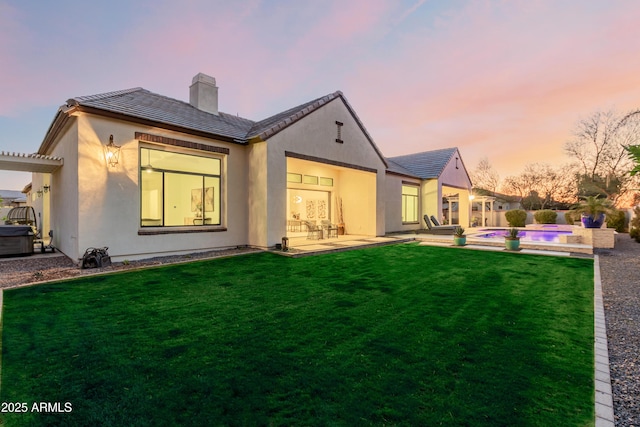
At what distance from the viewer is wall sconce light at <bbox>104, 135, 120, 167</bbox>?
779 cm

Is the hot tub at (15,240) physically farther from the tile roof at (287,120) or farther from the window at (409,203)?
the window at (409,203)

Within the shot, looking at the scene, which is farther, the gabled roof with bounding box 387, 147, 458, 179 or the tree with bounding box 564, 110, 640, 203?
the tree with bounding box 564, 110, 640, 203

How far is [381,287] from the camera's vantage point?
19.3ft

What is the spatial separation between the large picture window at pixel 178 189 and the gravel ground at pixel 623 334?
398 inches

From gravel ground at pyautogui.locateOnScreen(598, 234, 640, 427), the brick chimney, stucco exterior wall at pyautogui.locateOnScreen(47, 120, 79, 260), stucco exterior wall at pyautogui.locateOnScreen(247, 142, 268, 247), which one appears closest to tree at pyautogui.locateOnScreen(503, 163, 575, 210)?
gravel ground at pyautogui.locateOnScreen(598, 234, 640, 427)

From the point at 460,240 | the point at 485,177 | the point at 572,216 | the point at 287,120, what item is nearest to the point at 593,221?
the point at 572,216

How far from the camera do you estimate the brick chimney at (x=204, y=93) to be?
12.2m

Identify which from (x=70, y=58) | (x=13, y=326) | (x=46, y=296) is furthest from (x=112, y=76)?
(x=13, y=326)

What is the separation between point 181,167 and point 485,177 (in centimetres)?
4185

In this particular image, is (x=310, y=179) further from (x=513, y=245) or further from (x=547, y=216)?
(x=547, y=216)

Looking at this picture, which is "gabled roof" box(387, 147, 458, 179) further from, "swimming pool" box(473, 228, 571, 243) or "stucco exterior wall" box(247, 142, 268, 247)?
"stucco exterior wall" box(247, 142, 268, 247)

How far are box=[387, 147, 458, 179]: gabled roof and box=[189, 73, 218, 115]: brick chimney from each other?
11849mm

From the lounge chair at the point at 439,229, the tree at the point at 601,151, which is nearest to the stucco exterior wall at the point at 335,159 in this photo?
the lounge chair at the point at 439,229

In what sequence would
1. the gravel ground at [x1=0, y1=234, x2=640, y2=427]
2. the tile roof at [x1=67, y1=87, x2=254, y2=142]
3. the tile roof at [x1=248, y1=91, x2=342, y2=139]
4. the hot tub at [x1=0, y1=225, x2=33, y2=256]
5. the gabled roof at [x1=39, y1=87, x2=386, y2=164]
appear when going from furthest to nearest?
1. the tile roof at [x1=248, y1=91, x2=342, y2=139]
2. the hot tub at [x1=0, y1=225, x2=33, y2=256]
3. the tile roof at [x1=67, y1=87, x2=254, y2=142]
4. the gabled roof at [x1=39, y1=87, x2=386, y2=164]
5. the gravel ground at [x1=0, y1=234, x2=640, y2=427]
